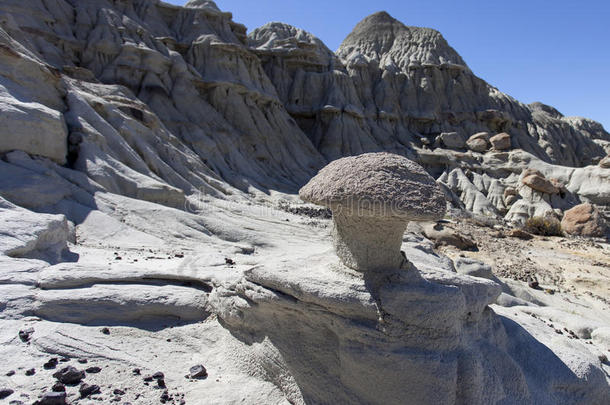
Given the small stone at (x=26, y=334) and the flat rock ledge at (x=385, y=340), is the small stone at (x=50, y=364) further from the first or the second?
the flat rock ledge at (x=385, y=340)

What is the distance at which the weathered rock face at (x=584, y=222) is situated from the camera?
627 inches

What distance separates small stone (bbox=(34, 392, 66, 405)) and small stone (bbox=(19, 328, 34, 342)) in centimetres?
78

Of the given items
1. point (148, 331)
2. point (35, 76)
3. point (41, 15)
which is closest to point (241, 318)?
point (148, 331)

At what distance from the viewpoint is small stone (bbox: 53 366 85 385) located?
2.80 m

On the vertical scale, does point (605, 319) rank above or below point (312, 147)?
below

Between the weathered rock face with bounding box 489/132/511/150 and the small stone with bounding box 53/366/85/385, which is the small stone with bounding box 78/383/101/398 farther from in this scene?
the weathered rock face with bounding box 489/132/511/150

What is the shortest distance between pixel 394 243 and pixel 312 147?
21727 mm

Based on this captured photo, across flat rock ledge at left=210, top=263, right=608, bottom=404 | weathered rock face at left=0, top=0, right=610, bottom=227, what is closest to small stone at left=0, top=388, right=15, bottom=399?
flat rock ledge at left=210, top=263, right=608, bottom=404

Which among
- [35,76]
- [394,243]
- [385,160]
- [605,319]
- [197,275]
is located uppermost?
[35,76]

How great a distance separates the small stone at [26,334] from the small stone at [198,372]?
130 centimetres

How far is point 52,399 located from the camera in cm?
254

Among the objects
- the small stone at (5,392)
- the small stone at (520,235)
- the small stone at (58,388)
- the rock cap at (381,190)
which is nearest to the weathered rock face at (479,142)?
the small stone at (520,235)

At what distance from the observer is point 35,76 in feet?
28.9

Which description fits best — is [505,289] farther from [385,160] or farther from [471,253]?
[385,160]
